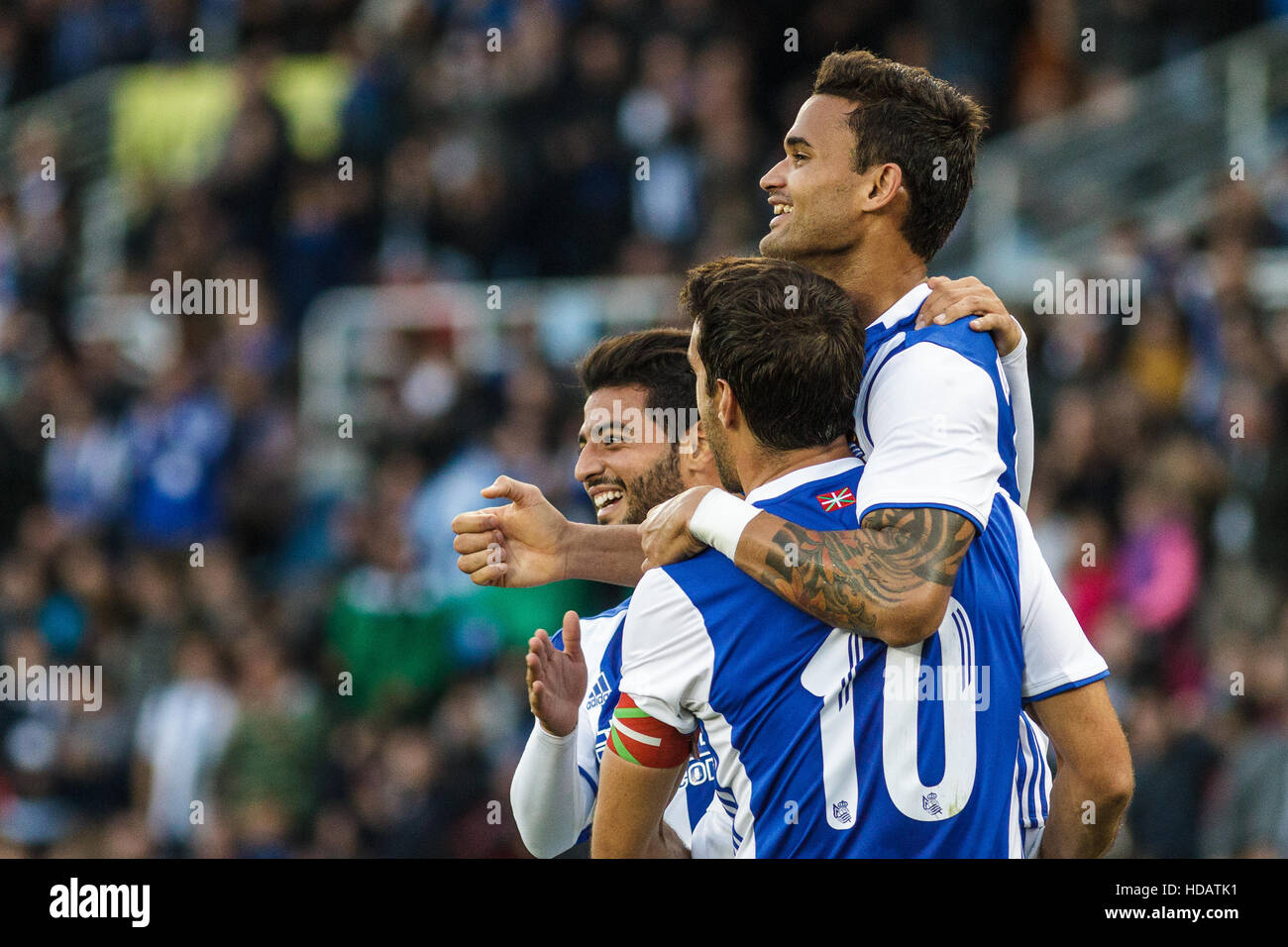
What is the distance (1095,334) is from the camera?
29.2ft

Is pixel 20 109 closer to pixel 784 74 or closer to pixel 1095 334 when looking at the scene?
pixel 784 74

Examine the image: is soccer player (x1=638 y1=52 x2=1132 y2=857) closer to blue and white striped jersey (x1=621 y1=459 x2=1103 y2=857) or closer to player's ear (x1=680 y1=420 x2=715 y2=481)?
blue and white striped jersey (x1=621 y1=459 x2=1103 y2=857)

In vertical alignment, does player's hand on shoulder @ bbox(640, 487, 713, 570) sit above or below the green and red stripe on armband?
above

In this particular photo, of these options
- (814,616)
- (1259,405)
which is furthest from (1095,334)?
(814,616)

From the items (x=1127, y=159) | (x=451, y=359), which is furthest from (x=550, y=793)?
(x=1127, y=159)

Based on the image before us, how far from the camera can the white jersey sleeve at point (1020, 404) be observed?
3.64m

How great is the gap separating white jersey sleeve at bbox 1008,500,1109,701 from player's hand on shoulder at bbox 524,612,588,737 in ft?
3.29

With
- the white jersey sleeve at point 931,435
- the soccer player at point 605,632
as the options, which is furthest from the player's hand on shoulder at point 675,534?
the soccer player at point 605,632

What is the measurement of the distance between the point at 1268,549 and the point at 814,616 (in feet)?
19.6

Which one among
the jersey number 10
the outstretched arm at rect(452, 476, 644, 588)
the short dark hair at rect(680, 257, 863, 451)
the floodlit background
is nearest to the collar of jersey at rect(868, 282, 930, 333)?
the short dark hair at rect(680, 257, 863, 451)

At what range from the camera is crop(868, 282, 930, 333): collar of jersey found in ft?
11.6

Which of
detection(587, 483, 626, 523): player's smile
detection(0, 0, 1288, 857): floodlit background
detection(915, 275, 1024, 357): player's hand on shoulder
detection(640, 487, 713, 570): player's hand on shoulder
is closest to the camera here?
detection(640, 487, 713, 570): player's hand on shoulder

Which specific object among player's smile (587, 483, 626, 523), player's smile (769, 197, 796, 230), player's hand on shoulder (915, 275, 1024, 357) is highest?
player's smile (769, 197, 796, 230)

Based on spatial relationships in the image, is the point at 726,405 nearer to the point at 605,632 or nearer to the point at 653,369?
the point at 605,632
